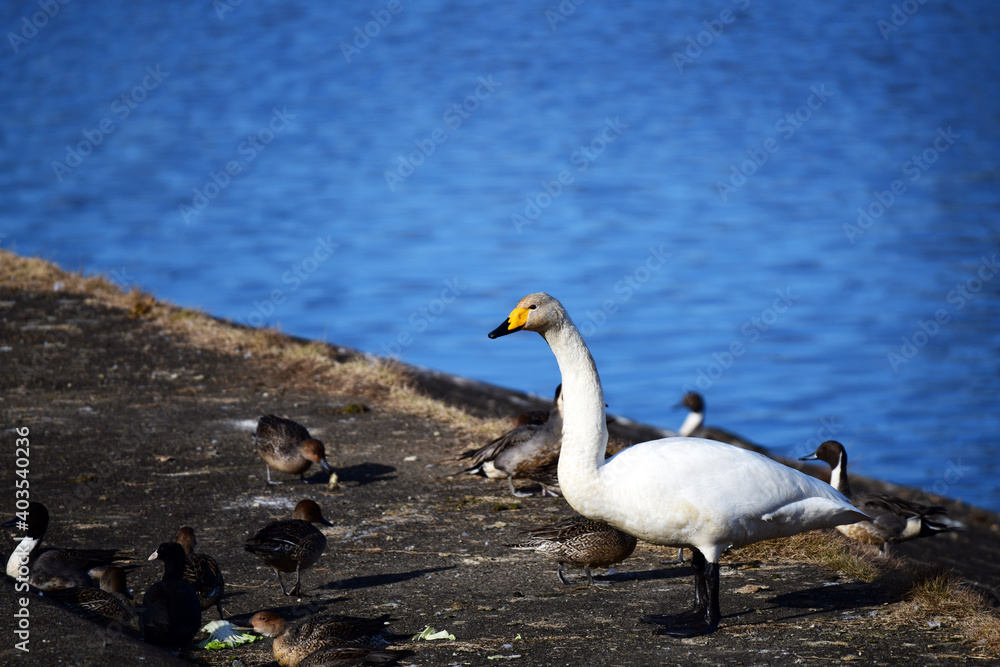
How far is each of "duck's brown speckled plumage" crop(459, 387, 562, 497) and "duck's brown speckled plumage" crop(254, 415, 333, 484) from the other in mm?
1349

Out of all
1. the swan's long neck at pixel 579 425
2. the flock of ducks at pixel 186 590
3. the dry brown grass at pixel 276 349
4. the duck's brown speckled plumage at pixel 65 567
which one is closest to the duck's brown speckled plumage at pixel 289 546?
the flock of ducks at pixel 186 590

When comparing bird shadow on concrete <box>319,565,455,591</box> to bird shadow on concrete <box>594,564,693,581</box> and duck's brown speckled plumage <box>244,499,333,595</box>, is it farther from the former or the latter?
bird shadow on concrete <box>594,564,693,581</box>

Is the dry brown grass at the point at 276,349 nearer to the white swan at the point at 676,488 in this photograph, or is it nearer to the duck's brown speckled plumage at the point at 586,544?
the duck's brown speckled plumage at the point at 586,544

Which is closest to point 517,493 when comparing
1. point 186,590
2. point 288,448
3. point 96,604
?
point 288,448

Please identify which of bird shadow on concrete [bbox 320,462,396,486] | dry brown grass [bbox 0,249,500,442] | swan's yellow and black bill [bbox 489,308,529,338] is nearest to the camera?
swan's yellow and black bill [bbox 489,308,529,338]

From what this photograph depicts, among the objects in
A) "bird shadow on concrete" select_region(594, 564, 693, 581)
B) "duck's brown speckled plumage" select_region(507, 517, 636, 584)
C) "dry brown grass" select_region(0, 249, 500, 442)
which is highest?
"dry brown grass" select_region(0, 249, 500, 442)

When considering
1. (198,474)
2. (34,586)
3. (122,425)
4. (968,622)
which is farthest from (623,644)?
(122,425)

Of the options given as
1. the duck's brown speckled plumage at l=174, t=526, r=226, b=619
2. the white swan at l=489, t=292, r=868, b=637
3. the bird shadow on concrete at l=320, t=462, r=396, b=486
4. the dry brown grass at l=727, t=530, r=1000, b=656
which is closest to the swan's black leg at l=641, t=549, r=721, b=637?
the white swan at l=489, t=292, r=868, b=637

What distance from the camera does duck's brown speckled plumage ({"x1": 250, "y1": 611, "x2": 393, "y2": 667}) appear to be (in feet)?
17.0

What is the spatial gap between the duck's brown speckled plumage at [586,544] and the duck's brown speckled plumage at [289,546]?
1420 mm

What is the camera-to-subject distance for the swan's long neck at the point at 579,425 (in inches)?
215

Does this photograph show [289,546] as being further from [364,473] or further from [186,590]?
[364,473]

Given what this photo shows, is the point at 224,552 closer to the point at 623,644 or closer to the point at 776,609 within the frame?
the point at 623,644

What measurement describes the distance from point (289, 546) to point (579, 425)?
1897 mm
